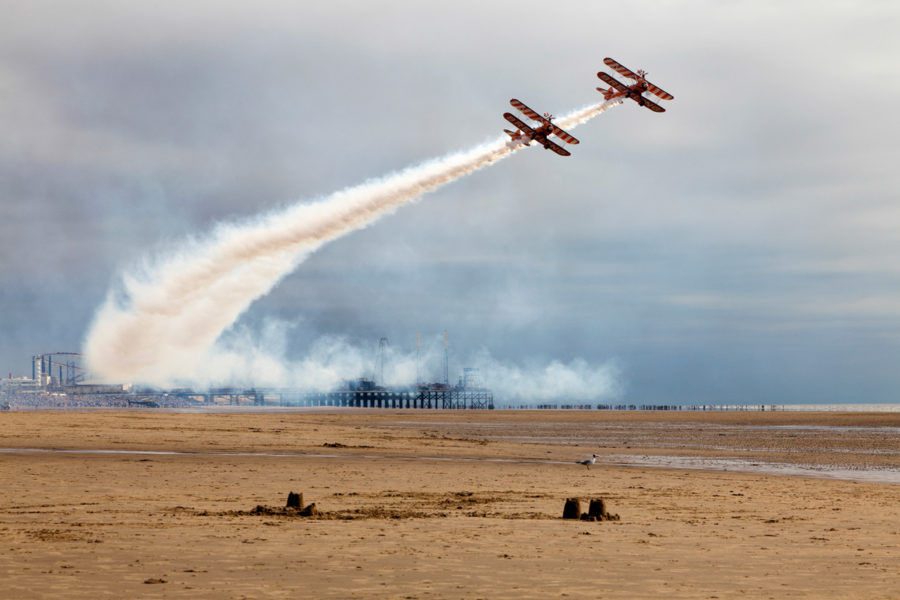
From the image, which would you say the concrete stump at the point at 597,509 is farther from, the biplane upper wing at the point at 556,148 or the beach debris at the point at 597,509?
the biplane upper wing at the point at 556,148

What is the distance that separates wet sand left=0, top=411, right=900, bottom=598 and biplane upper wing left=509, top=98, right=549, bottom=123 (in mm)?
29816

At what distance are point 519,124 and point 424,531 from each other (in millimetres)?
45272

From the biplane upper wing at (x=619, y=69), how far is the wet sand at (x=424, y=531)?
33416 millimetres

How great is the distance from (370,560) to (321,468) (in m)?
17.0

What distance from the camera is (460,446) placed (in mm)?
46344

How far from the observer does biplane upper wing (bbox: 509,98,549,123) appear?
6028 cm

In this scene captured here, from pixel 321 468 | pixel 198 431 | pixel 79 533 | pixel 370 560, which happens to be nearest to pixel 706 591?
pixel 370 560

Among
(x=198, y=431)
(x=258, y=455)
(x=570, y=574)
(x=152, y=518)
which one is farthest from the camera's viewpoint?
(x=198, y=431)

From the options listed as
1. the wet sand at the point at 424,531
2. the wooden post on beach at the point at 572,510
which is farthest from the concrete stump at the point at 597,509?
the wet sand at the point at 424,531

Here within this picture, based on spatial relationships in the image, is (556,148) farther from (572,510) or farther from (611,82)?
(572,510)

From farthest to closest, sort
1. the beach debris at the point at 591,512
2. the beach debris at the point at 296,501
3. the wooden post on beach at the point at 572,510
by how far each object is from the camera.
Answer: the beach debris at the point at 296,501 → the wooden post on beach at the point at 572,510 → the beach debris at the point at 591,512

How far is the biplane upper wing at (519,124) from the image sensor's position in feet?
197

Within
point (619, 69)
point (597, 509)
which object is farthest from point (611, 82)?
point (597, 509)

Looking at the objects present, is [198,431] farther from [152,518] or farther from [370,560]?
[370,560]
